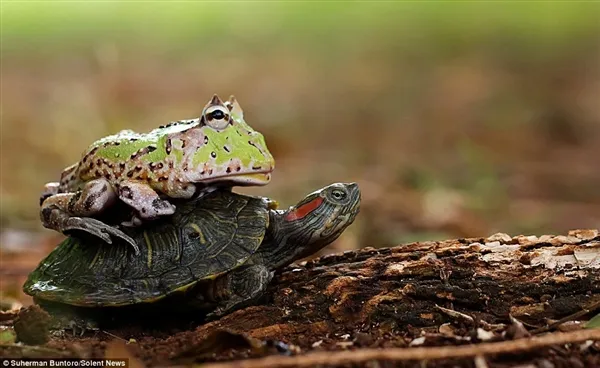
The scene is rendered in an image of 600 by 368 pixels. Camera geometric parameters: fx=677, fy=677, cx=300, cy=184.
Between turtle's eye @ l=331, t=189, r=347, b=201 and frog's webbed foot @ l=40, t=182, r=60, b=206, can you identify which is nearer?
turtle's eye @ l=331, t=189, r=347, b=201

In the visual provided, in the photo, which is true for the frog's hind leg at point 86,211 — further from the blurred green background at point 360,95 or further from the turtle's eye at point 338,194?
the blurred green background at point 360,95

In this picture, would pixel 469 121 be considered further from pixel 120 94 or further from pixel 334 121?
pixel 120 94

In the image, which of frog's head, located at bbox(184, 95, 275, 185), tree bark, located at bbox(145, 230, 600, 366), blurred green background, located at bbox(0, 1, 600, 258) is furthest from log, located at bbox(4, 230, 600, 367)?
blurred green background, located at bbox(0, 1, 600, 258)

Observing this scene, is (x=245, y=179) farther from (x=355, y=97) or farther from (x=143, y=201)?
(x=355, y=97)

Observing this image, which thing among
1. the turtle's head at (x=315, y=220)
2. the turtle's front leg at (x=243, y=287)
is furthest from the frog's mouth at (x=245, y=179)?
the turtle's front leg at (x=243, y=287)

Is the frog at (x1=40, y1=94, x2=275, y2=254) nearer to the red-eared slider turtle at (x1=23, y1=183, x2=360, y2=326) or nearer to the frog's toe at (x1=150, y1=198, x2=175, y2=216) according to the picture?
the frog's toe at (x1=150, y1=198, x2=175, y2=216)

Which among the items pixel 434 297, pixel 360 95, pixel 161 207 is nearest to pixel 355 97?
pixel 360 95

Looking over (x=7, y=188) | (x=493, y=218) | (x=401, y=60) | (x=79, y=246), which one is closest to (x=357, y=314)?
(x=79, y=246)
